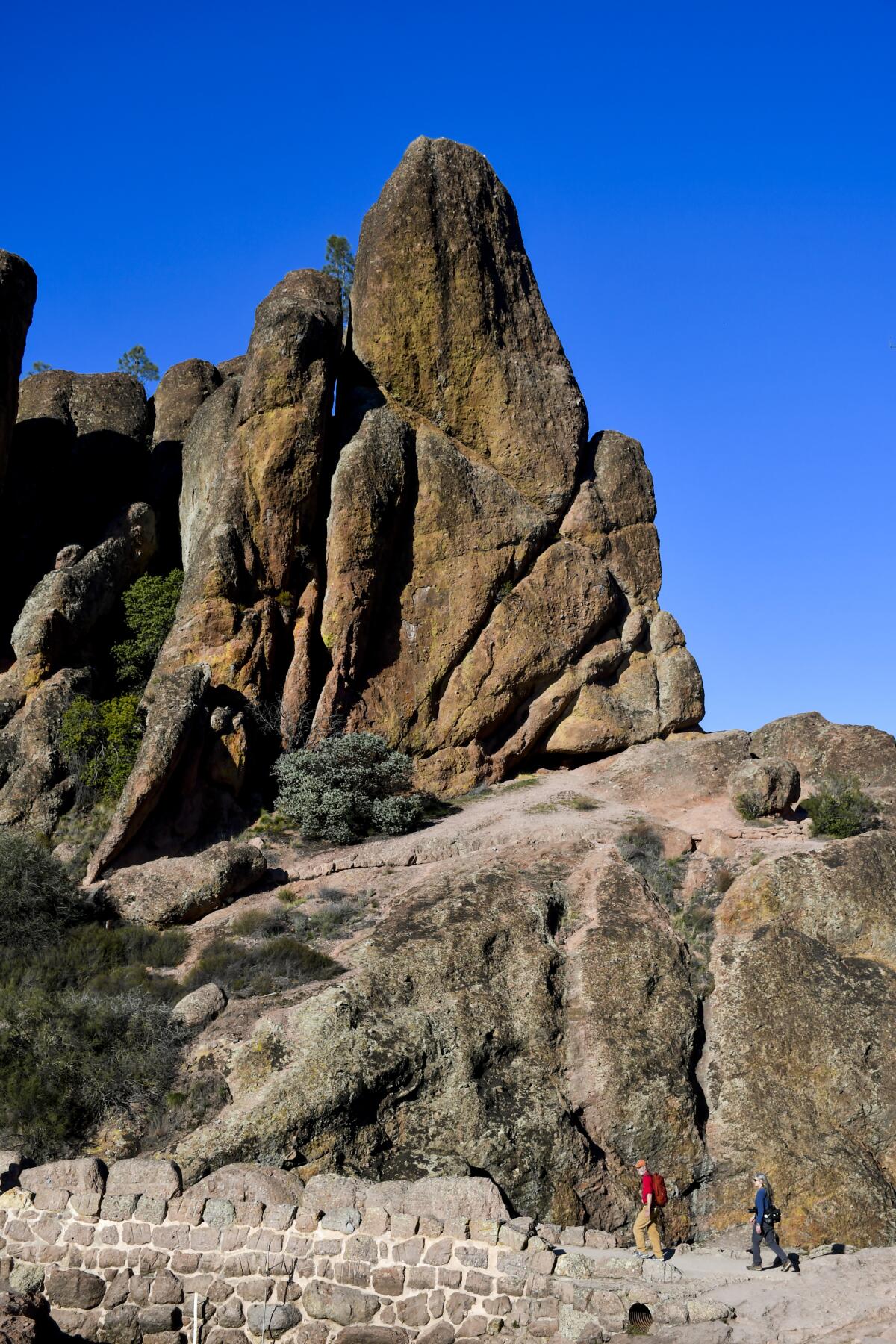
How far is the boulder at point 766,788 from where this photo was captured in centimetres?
2239

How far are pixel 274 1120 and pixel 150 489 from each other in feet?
71.2

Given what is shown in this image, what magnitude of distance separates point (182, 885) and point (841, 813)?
1173cm

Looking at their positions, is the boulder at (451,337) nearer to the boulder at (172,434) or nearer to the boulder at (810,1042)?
the boulder at (172,434)

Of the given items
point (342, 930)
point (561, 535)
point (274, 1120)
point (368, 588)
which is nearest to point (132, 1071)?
point (274, 1120)

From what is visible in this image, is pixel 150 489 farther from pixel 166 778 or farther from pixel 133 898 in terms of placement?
pixel 133 898

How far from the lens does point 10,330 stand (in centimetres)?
2736

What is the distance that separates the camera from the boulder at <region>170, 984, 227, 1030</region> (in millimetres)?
16047

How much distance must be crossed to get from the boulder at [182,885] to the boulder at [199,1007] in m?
3.11

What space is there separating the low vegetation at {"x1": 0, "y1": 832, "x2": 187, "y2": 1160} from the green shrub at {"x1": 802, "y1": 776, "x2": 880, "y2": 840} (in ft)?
37.5

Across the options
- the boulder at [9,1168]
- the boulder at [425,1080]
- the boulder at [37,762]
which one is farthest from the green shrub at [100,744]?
the boulder at [9,1168]

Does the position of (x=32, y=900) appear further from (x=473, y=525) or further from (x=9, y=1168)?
(x=473, y=525)

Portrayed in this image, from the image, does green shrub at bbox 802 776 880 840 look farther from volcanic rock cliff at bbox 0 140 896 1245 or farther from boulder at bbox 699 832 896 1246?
boulder at bbox 699 832 896 1246

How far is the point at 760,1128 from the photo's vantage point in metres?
15.2

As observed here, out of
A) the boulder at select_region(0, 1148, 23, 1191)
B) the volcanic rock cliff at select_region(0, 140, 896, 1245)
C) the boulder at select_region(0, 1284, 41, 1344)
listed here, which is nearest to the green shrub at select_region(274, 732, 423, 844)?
the volcanic rock cliff at select_region(0, 140, 896, 1245)
